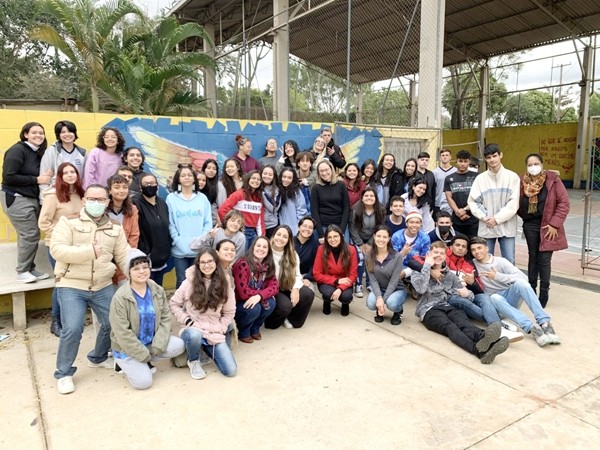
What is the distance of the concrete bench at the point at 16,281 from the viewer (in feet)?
14.1

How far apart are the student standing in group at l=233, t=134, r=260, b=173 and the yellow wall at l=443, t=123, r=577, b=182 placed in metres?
16.8

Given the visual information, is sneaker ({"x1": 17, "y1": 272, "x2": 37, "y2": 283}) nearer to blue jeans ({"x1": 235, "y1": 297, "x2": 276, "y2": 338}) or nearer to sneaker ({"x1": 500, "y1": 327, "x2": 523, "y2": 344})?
blue jeans ({"x1": 235, "y1": 297, "x2": 276, "y2": 338})

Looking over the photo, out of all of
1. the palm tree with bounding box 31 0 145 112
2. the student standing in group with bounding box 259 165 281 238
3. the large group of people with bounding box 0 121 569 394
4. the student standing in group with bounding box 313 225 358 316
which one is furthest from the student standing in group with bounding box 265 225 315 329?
the palm tree with bounding box 31 0 145 112

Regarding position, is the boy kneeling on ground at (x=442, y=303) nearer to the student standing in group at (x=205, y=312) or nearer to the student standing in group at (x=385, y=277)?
the student standing in group at (x=385, y=277)

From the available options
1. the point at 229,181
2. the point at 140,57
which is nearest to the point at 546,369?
the point at 229,181

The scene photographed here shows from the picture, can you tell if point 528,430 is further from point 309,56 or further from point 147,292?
point 309,56

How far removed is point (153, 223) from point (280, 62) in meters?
9.21

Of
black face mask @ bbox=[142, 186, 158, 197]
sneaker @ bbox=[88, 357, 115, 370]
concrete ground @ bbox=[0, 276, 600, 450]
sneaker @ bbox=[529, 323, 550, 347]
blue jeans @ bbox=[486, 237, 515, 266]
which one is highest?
black face mask @ bbox=[142, 186, 158, 197]

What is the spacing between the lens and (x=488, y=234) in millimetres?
5020

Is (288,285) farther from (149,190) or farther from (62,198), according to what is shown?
(62,198)

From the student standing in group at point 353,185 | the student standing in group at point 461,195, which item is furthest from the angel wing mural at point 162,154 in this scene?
the student standing in group at point 461,195

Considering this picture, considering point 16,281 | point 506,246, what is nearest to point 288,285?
point 506,246

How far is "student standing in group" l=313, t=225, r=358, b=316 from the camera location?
461 centimetres

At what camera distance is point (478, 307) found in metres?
4.31
